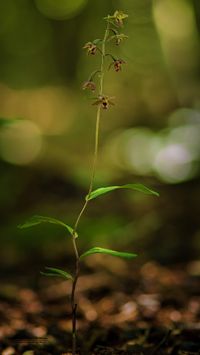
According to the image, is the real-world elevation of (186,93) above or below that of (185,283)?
above

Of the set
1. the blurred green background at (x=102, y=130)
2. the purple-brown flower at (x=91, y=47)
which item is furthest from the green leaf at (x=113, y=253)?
the purple-brown flower at (x=91, y=47)

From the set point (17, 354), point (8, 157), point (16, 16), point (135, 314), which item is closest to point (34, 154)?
point (8, 157)

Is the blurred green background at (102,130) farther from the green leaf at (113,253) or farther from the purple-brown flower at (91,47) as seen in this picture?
the green leaf at (113,253)

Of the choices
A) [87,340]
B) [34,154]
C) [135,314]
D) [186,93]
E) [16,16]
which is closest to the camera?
[87,340]

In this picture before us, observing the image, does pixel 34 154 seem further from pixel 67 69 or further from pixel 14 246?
pixel 67 69

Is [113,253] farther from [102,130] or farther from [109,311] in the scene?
[102,130]

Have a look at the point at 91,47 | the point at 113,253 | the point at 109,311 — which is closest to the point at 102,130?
the point at 109,311

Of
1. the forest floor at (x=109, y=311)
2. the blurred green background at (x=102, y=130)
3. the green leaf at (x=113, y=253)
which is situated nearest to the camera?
the green leaf at (x=113, y=253)
